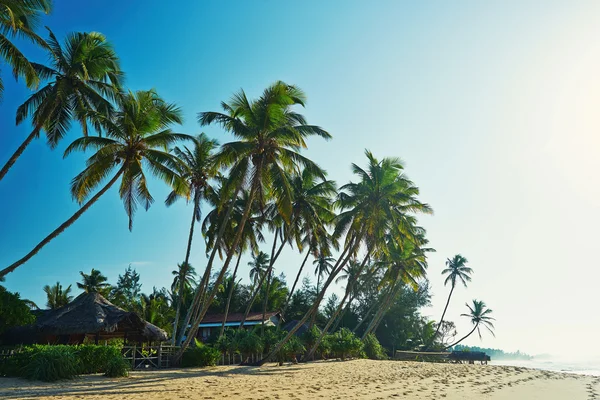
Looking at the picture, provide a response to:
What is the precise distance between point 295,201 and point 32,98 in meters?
14.2

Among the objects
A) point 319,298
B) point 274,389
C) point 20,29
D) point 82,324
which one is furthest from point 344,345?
point 20,29

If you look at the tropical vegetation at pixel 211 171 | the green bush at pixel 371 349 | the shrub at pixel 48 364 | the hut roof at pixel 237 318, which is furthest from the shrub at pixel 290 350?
the hut roof at pixel 237 318

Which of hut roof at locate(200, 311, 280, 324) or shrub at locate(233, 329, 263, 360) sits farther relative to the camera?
hut roof at locate(200, 311, 280, 324)

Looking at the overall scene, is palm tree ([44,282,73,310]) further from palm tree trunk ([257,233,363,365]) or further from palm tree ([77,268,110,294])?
palm tree trunk ([257,233,363,365])

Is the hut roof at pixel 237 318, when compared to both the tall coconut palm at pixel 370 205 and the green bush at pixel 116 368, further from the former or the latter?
the green bush at pixel 116 368

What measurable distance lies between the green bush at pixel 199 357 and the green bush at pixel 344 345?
32.9 ft

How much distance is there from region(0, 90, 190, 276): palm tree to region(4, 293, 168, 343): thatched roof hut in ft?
15.8

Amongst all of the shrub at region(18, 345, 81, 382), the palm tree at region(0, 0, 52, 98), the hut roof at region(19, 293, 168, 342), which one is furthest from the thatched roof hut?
the palm tree at region(0, 0, 52, 98)

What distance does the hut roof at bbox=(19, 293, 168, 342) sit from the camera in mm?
17609

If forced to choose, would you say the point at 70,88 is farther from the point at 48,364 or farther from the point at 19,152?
the point at 48,364

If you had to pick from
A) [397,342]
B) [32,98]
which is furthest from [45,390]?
[397,342]

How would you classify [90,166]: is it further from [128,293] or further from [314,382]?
[128,293]

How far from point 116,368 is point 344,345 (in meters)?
16.3

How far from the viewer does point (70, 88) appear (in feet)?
50.3
